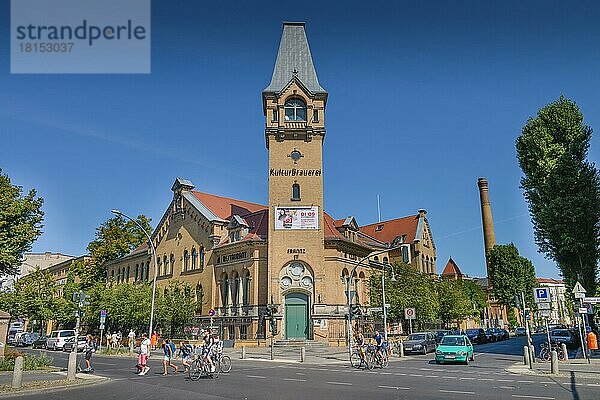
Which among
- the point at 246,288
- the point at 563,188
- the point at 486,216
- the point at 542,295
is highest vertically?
the point at 486,216

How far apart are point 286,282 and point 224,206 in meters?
16.1

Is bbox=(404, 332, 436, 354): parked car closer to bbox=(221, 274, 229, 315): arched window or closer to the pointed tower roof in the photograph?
bbox=(221, 274, 229, 315): arched window

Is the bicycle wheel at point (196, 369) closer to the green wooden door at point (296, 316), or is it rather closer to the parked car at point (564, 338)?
the green wooden door at point (296, 316)

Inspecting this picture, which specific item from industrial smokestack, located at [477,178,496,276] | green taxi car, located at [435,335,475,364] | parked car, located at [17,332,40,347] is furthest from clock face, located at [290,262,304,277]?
industrial smokestack, located at [477,178,496,276]

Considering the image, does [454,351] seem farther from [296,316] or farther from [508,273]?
[508,273]

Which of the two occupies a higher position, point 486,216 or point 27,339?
point 486,216

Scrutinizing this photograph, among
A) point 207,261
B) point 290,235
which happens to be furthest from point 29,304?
point 290,235

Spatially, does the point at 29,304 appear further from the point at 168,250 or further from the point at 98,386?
the point at 98,386

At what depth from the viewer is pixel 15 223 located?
110 ft

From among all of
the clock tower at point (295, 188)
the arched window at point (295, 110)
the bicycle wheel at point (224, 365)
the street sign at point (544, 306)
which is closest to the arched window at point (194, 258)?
the clock tower at point (295, 188)

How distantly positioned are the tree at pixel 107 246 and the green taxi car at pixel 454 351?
50.1 metres

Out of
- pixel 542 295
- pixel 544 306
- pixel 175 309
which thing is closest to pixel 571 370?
pixel 544 306

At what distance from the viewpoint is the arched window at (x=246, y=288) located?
46.5 m

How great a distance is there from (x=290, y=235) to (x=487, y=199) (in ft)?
170
